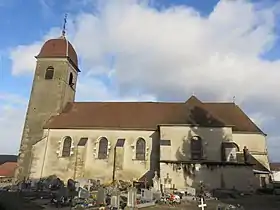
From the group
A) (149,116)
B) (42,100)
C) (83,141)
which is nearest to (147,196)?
(83,141)

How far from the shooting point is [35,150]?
27.9 metres

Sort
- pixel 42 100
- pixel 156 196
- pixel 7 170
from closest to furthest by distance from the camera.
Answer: pixel 156 196 → pixel 42 100 → pixel 7 170

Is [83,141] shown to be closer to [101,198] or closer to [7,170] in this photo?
[101,198]

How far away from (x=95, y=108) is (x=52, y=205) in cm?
1658

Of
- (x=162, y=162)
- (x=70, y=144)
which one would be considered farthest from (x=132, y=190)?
(x=70, y=144)

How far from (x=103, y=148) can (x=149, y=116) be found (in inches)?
221

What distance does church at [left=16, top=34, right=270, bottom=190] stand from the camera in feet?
74.0

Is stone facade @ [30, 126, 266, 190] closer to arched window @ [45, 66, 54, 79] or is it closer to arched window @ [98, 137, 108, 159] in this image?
arched window @ [98, 137, 108, 159]

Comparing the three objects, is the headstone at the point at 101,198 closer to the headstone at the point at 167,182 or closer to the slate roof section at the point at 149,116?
the headstone at the point at 167,182

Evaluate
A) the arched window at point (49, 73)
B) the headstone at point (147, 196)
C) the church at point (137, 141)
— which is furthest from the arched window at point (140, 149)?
the arched window at point (49, 73)

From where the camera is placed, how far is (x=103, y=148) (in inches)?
1093

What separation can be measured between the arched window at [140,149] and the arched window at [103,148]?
9.95 ft

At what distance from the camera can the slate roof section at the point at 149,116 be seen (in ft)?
87.7

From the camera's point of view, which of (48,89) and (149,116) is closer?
(149,116)
